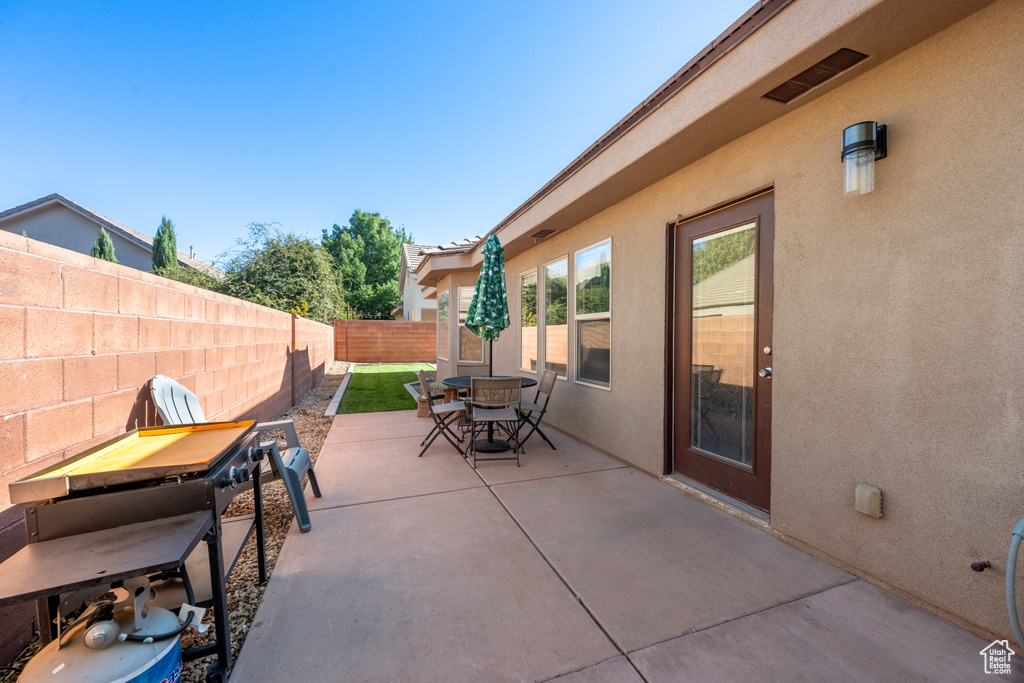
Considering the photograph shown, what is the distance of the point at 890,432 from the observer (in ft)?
6.96

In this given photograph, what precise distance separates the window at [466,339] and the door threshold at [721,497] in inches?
220

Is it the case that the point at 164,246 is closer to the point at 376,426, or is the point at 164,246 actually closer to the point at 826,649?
the point at 376,426

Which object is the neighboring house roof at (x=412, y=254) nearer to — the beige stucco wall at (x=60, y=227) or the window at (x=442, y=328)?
the window at (x=442, y=328)

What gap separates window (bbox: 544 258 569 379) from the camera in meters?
5.55

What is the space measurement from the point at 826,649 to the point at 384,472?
344 centimetres

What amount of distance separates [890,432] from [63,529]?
3470 mm

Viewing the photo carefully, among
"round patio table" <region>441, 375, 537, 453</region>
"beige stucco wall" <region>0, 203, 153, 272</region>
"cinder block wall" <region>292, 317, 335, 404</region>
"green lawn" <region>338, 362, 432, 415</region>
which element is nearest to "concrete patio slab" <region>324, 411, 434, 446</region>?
"green lawn" <region>338, 362, 432, 415</region>

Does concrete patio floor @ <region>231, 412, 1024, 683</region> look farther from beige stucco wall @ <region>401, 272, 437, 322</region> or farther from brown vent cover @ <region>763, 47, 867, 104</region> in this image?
beige stucco wall @ <region>401, 272, 437, 322</region>

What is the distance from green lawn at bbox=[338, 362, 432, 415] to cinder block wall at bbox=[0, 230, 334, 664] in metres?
3.53

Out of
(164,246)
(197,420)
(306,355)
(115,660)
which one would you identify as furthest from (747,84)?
(164,246)

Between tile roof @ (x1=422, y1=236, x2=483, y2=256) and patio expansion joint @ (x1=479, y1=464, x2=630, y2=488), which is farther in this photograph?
tile roof @ (x1=422, y1=236, x2=483, y2=256)

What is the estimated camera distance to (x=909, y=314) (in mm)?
2043

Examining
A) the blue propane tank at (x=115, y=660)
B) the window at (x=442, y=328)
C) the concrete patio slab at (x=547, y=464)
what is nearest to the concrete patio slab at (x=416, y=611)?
the blue propane tank at (x=115, y=660)

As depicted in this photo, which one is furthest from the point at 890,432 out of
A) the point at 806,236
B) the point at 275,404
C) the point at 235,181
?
the point at 235,181
